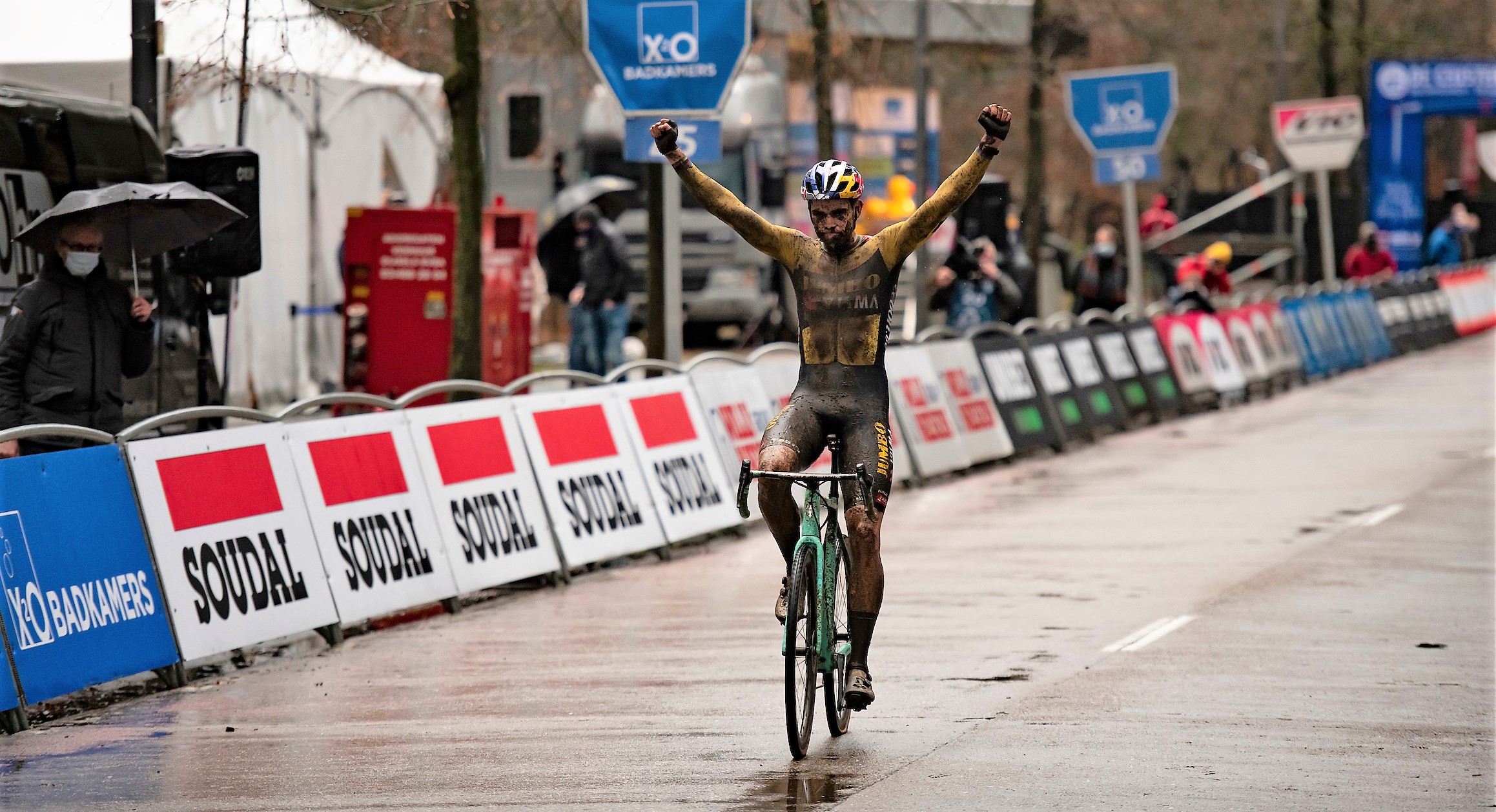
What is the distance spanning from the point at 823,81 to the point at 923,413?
761 centimetres

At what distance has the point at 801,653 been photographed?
7.46m

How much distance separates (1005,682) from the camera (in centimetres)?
887

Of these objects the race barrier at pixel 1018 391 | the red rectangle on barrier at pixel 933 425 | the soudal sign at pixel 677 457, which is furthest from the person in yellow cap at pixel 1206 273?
the soudal sign at pixel 677 457

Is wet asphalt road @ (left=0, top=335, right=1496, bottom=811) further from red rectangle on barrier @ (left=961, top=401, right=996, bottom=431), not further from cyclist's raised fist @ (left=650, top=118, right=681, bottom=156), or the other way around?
red rectangle on barrier @ (left=961, top=401, right=996, bottom=431)

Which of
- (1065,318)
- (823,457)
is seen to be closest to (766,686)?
(823,457)

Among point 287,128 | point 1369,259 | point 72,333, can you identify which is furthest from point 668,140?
point 1369,259

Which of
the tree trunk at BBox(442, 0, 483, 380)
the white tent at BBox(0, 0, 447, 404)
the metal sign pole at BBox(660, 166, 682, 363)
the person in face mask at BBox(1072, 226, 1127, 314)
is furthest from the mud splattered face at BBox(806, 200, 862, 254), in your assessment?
the person in face mask at BBox(1072, 226, 1127, 314)

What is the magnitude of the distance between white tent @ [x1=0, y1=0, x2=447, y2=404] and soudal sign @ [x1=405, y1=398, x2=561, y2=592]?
4.77m

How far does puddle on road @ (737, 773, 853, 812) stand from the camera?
21.8 feet

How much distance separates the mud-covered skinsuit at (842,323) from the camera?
7.75 meters

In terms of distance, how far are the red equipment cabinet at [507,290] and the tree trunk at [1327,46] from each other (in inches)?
992

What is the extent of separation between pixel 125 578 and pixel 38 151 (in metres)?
5.31

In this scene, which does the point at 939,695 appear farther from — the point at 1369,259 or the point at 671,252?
the point at 1369,259

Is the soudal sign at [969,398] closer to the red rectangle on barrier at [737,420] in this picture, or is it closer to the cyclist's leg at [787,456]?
the red rectangle on barrier at [737,420]
